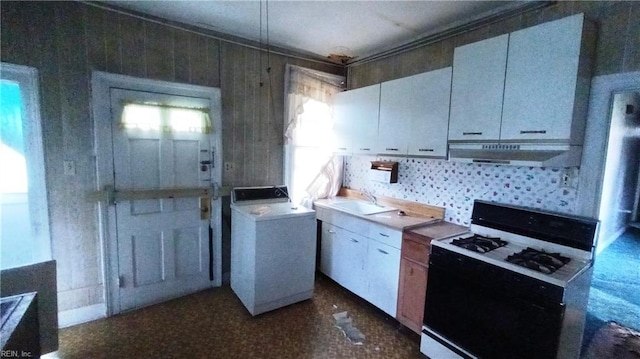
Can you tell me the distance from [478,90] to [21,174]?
11.1 ft

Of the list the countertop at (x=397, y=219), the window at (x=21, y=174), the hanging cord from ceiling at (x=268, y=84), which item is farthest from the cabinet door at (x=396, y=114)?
the window at (x=21, y=174)

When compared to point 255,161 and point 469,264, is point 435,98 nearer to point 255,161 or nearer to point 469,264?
point 469,264

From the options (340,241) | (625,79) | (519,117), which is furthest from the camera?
(340,241)

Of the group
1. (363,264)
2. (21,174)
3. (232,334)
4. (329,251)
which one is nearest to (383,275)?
(363,264)

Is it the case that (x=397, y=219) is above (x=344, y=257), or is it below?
above

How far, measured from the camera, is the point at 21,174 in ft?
6.86

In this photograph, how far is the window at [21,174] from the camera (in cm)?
203

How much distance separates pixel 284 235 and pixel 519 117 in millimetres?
1954

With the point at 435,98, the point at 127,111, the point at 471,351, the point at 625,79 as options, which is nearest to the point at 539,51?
the point at 625,79

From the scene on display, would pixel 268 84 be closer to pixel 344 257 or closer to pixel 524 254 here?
pixel 344 257

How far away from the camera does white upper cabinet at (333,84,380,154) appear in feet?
9.21

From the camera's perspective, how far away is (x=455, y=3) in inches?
82.1

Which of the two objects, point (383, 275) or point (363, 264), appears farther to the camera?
point (363, 264)

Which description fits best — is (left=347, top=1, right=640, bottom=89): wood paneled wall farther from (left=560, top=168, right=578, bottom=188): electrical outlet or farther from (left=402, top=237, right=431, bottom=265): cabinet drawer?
A: (left=402, top=237, right=431, bottom=265): cabinet drawer
